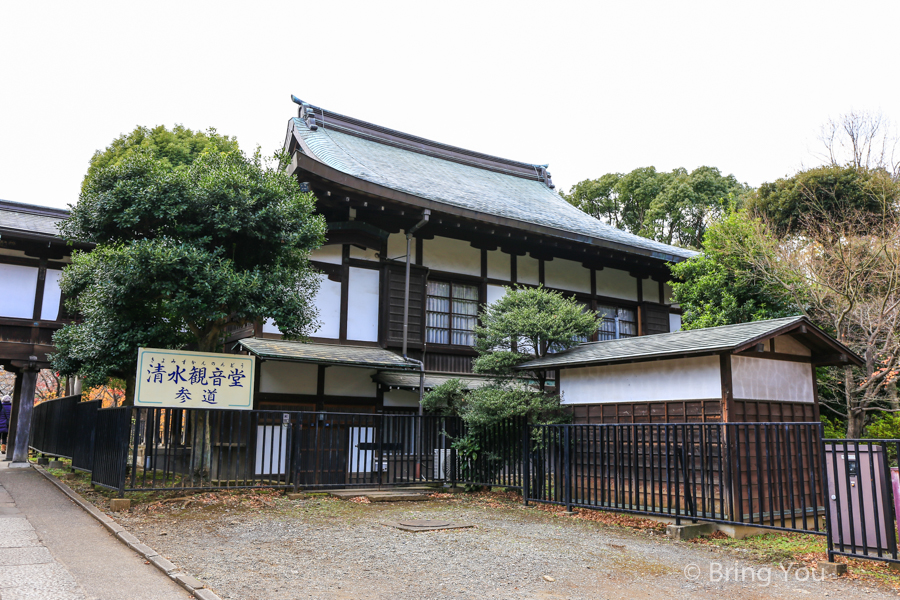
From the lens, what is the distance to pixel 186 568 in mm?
5859

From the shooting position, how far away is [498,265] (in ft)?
54.2

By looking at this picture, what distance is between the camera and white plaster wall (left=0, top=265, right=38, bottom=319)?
1582 centimetres

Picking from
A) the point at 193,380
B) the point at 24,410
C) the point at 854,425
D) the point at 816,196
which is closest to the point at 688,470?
the point at 854,425

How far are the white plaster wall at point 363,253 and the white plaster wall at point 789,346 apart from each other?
861cm

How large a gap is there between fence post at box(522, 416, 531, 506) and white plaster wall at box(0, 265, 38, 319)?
13.3 meters

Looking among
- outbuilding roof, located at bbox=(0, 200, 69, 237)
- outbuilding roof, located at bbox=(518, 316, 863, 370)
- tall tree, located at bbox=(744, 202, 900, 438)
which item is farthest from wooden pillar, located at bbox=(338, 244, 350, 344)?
tall tree, located at bbox=(744, 202, 900, 438)

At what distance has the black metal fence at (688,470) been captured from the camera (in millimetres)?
7828

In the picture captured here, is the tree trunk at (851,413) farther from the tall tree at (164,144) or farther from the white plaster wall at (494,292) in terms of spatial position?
the tall tree at (164,144)

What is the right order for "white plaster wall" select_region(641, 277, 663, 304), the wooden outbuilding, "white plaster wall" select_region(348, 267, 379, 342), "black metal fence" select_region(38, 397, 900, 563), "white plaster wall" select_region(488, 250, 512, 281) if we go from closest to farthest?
"black metal fence" select_region(38, 397, 900, 563)
the wooden outbuilding
"white plaster wall" select_region(348, 267, 379, 342)
"white plaster wall" select_region(488, 250, 512, 281)
"white plaster wall" select_region(641, 277, 663, 304)

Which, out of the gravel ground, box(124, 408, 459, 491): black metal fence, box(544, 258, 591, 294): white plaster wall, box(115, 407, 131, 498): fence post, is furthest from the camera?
box(544, 258, 591, 294): white plaster wall

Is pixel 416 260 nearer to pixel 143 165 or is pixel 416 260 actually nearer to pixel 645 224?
pixel 143 165

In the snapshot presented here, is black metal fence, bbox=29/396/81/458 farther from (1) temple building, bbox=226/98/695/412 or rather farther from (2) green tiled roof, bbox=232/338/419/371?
(2) green tiled roof, bbox=232/338/419/371

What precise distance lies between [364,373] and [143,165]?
20.4ft

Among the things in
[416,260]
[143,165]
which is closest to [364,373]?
[416,260]
